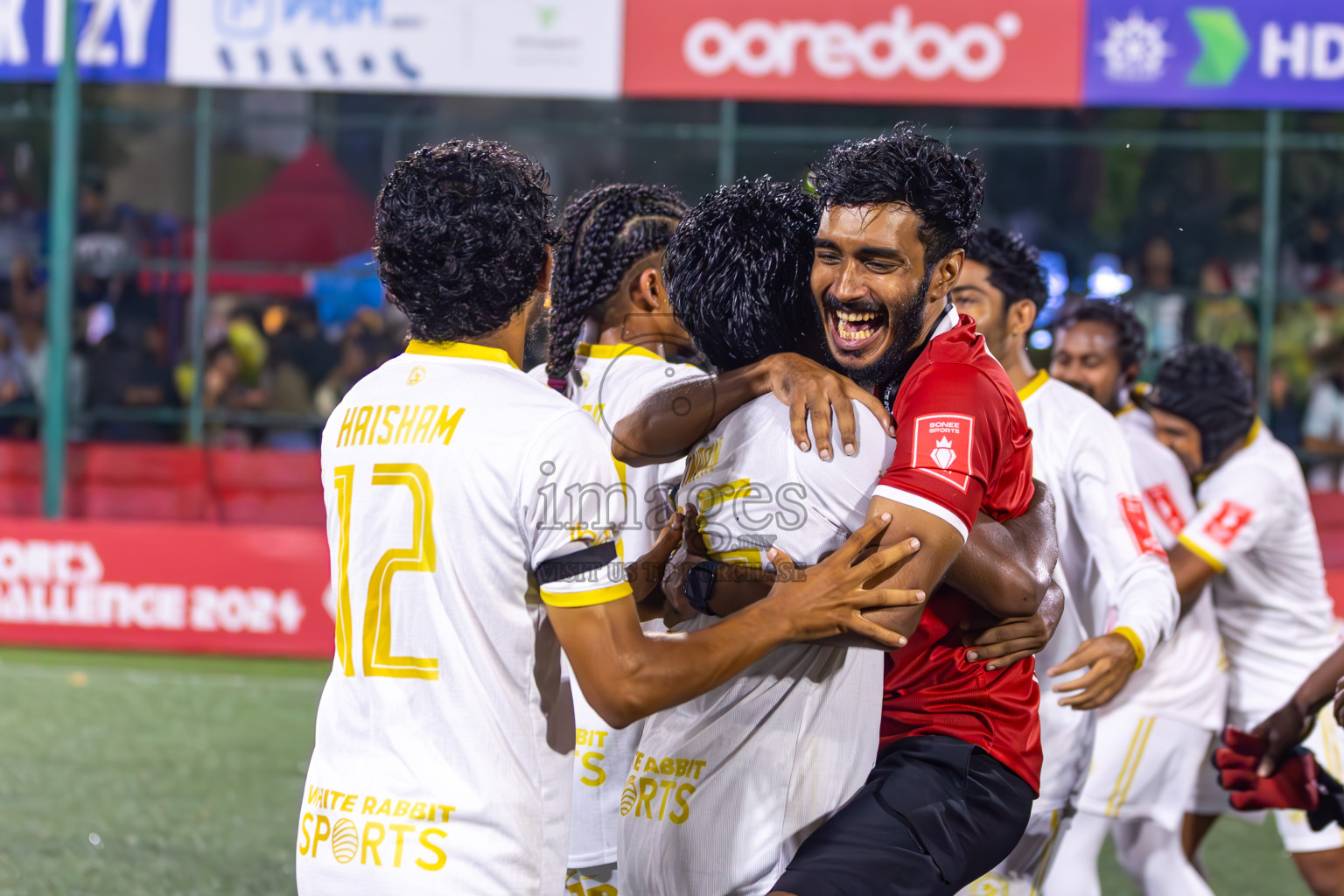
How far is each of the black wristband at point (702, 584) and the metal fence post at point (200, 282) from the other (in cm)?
921

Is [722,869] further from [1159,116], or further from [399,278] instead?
[1159,116]

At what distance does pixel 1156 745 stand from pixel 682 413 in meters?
2.40

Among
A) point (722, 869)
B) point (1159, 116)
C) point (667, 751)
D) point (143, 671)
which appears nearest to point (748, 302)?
point (667, 751)

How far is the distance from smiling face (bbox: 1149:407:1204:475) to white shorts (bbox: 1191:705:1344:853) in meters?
0.84

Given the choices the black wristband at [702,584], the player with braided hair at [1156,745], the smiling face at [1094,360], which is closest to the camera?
the black wristband at [702,584]

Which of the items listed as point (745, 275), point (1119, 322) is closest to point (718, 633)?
point (745, 275)

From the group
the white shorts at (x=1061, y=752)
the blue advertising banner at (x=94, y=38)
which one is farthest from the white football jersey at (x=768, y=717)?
the blue advertising banner at (x=94, y=38)

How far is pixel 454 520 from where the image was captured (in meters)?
2.25

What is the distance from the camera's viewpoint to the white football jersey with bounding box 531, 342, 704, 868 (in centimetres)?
326

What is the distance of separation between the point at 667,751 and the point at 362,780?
57 cm

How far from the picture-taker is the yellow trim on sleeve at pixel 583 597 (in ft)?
7.25

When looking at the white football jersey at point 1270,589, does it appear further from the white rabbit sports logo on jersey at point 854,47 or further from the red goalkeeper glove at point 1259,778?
the white rabbit sports logo on jersey at point 854,47

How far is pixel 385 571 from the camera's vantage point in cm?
229

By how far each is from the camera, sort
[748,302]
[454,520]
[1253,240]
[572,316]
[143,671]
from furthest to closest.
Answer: [1253,240]
[143,671]
[572,316]
[748,302]
[454,520]
